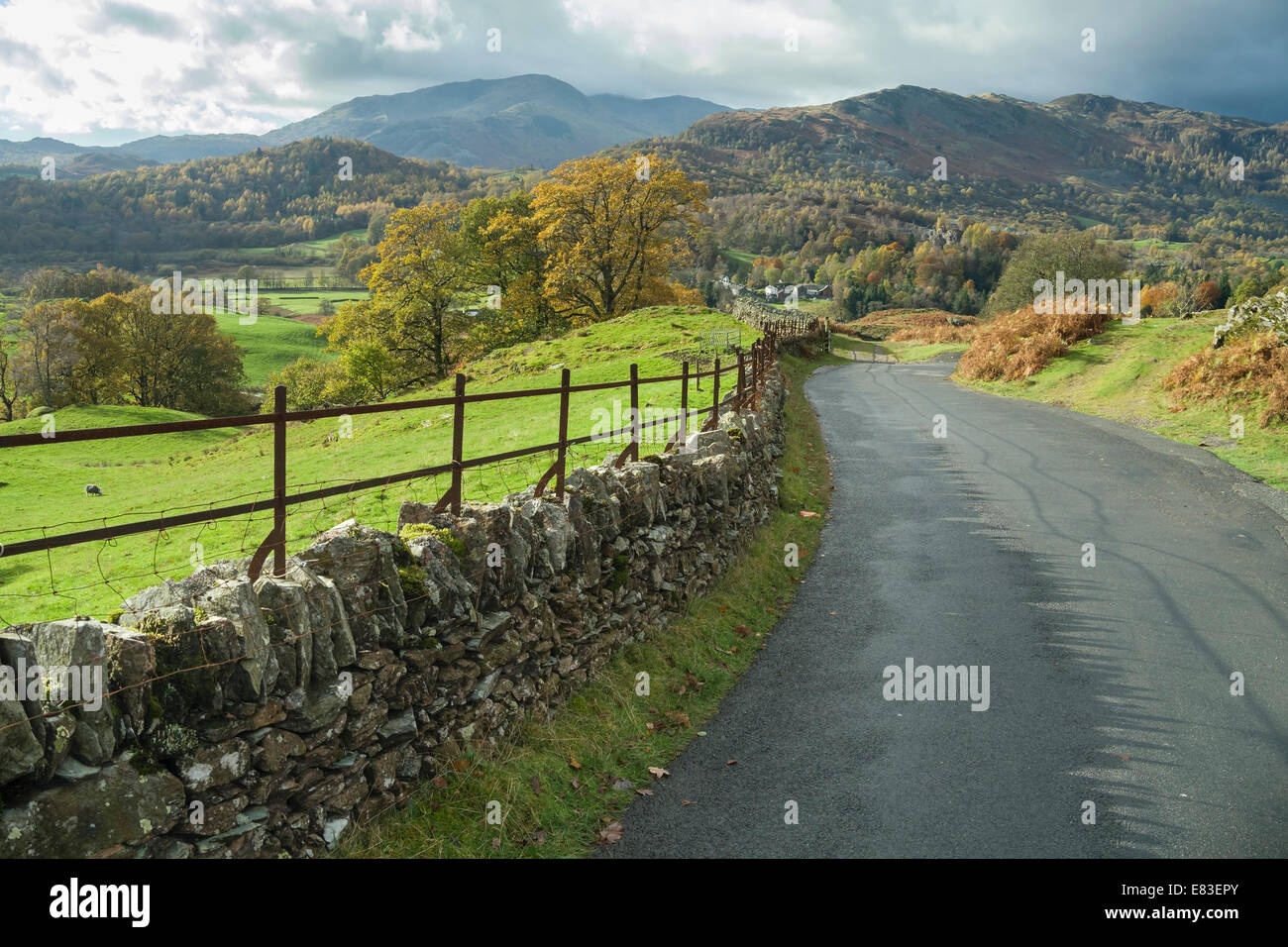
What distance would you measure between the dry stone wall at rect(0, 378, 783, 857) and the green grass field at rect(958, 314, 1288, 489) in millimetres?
15970

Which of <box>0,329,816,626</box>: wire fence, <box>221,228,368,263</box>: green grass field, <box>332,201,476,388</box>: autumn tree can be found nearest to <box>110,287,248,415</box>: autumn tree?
<box>332,201,476,388</box>: autumn tree

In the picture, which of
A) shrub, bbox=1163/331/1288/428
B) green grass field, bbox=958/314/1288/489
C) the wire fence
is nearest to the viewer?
the wire fence

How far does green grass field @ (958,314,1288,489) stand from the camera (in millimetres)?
18859

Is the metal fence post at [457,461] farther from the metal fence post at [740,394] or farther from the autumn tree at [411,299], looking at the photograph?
the autumn tree at [411,299]

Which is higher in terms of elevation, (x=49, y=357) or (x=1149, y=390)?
(x=49, y=357)

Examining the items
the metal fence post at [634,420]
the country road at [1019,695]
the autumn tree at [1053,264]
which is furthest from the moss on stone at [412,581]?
the autumn tree at [1053,264]

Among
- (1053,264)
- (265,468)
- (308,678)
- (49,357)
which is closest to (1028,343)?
(1053,264)

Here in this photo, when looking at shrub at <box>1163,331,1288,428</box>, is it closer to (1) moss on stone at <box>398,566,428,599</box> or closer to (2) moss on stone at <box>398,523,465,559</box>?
(2) moss on stone at <box>398,523,465,559</box>

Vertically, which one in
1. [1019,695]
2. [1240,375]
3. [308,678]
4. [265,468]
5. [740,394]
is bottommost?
[1019,695]

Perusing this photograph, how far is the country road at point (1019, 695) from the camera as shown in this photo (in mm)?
5680

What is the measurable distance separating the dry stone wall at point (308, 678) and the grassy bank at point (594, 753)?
193mm

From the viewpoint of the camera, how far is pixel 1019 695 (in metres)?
7.68

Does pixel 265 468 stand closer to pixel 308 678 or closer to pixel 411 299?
pixel 308 678

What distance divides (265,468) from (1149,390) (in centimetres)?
2680
